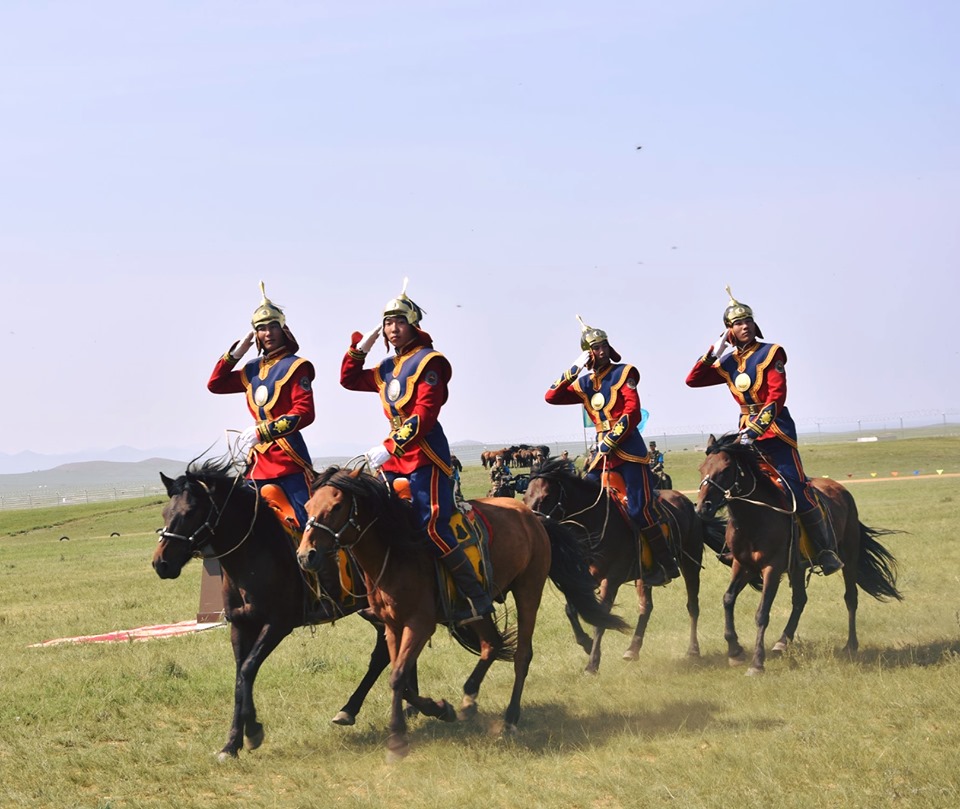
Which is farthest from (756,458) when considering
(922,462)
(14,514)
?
(14,514)

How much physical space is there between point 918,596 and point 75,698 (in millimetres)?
11518

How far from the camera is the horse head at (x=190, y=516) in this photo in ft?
31.4

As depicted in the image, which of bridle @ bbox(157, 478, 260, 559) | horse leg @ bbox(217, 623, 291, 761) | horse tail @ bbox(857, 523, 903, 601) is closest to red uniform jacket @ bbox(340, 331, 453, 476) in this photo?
bridle @ bbox(157, 478, 260, 559)

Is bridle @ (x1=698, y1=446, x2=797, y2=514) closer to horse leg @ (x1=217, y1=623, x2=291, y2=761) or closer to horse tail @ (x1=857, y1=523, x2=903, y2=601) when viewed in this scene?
horse tail @ (x1=857, y1=523, x2=903, y2=601)

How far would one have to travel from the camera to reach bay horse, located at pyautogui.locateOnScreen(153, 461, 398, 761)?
31.9 feet

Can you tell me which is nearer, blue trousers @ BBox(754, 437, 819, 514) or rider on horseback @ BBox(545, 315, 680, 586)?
blue trousers @ BBox(754, 437, 819, 514)

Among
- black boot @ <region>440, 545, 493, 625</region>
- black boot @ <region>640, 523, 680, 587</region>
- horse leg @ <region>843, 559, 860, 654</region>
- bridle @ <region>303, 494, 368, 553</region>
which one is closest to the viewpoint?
bridle @ <region>303, 494, 368, 553</region>

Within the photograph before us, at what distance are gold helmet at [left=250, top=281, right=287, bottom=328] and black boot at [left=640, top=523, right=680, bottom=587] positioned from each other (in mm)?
5488

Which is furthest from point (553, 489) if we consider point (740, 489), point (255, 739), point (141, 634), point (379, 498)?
point (141, 634)

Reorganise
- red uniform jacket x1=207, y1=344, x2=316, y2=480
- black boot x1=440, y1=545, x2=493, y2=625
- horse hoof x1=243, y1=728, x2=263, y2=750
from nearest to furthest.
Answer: horse hoof x1=243, y1=728, x2=263, y2=750, black boot x1=440, y1=545, x2=493, y2=625, red uniform jacket x1=207, y1=344, x2=316, y2=480

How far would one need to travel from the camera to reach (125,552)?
1399 inches

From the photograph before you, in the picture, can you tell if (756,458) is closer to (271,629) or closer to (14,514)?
(271,629)

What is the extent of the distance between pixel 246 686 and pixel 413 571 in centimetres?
169

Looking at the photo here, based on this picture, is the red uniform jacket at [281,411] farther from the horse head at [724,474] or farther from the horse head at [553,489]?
the horse head at [724,474]
